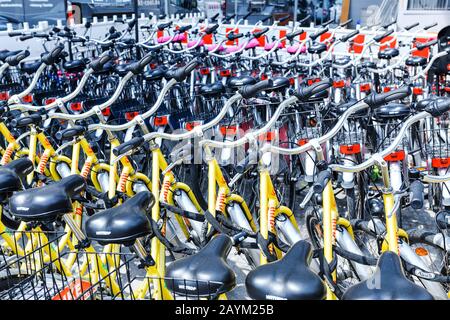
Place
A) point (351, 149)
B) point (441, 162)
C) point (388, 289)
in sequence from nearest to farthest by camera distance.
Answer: point (388, 289), point (441, 162), point (351, 149)

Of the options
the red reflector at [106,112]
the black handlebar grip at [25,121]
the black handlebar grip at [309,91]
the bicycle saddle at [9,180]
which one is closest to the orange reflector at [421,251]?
the black handlebar grip at [309,91]

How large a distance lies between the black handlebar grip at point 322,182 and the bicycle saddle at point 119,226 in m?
0.78

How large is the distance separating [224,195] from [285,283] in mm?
1452

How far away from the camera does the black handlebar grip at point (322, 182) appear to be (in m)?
2.46

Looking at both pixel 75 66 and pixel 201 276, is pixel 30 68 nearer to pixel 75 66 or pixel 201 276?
pixel 75 66

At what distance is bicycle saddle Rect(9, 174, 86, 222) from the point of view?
7.65 feet

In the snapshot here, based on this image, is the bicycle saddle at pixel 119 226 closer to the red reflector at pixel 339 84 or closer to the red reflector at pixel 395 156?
the red reflector at pixel 395 156

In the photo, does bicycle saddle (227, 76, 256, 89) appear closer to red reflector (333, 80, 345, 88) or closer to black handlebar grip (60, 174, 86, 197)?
red reflector (333, 80, 345, 88)

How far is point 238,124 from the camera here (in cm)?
430

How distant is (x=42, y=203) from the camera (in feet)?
7.66

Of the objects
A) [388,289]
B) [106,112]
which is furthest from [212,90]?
[388,289]

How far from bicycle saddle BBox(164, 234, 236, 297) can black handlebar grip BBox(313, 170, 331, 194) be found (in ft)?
2.28

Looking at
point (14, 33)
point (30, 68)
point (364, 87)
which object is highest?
point (14, 33)
